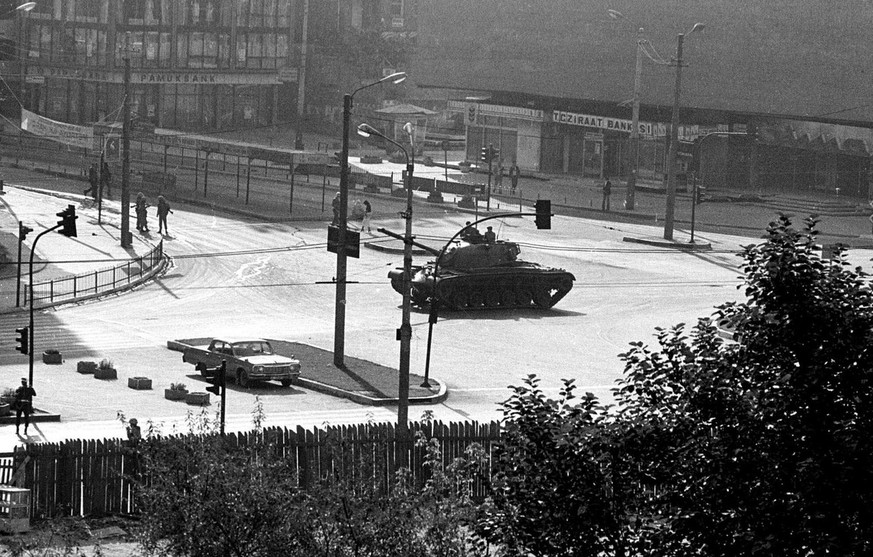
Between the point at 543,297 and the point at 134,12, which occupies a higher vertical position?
the point at 134,12

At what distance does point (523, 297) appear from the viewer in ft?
166

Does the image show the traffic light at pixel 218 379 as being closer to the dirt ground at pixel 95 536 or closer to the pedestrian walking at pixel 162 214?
the dirt ground at pixel 95 536

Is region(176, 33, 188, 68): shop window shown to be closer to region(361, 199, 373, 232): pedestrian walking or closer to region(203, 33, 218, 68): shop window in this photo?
region(203, 33, 218, 68): shop window

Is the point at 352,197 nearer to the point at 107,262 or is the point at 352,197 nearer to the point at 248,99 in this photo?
the point at 107,262

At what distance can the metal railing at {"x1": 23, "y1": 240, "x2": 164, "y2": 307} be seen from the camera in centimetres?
4903

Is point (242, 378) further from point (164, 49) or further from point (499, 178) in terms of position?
point (164, 49)

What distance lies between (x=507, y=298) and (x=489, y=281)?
3.33 feet

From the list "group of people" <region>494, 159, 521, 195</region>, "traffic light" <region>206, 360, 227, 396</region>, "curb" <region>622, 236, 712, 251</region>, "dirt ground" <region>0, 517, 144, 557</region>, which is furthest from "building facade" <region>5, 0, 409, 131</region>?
"dirt ground" <region>0, 517, 144, 557</region>

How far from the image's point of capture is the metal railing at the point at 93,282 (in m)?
49.0

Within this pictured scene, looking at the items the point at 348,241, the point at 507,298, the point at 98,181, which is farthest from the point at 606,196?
the point at 348,241

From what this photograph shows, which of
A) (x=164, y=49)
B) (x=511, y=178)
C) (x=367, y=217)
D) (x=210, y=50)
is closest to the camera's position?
(x=367, y=217)

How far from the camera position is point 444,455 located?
27562 mm

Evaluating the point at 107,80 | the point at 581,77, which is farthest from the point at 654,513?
the point at 107,80

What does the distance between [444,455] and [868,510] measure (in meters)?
13.7
